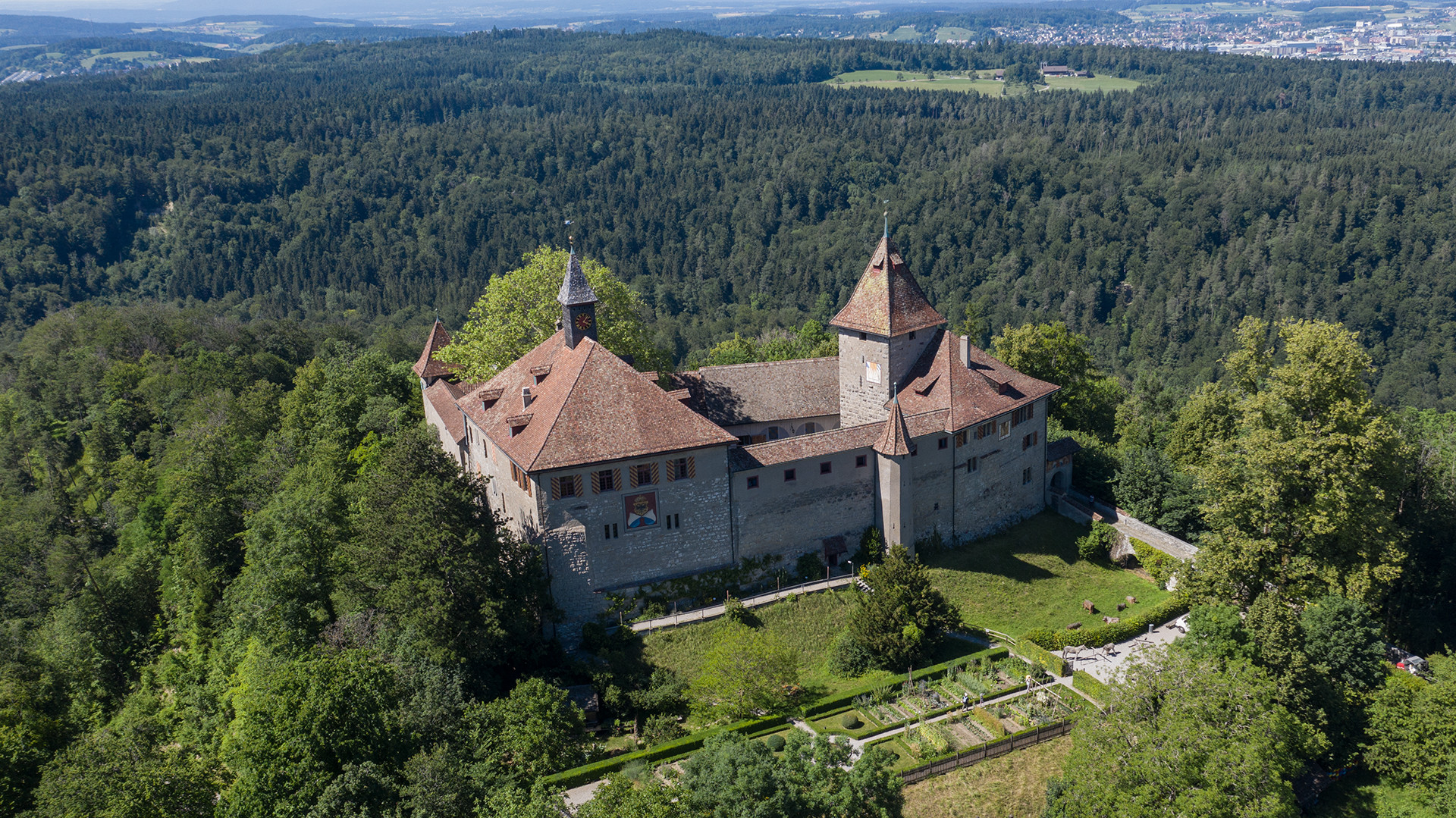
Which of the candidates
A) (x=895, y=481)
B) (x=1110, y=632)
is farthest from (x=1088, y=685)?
(x=895, y=481)

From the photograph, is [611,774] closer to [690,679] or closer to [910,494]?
[690,679]

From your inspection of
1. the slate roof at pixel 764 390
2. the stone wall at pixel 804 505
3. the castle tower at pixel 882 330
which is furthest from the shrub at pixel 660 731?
the slate roof at pixel 764 390

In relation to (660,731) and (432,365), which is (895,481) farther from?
(432,365)

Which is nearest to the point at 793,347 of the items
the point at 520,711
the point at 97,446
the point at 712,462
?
the point at 712,462

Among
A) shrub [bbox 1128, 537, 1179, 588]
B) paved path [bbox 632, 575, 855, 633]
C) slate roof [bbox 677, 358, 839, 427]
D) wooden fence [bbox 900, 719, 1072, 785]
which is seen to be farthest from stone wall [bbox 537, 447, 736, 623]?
shrub [bbox 1128, 537, 1179, 588]

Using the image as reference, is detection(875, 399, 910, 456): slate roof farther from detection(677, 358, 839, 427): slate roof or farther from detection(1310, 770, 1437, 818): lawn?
detection(1310, 770, 1437, 818): lawn

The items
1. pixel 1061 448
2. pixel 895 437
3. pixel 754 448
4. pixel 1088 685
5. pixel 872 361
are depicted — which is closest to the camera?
pixel 1088 685
